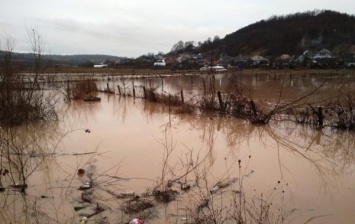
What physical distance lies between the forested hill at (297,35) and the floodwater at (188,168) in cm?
8744

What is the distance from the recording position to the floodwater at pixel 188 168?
527 centimetres

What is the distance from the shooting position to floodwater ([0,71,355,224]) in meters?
5.27

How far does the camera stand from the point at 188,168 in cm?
723

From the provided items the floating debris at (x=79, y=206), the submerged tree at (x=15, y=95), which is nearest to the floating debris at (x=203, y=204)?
the floating debris at (x=79, y=206)

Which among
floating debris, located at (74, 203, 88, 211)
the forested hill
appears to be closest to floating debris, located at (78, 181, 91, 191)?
floating debris, located at (74, 203, 88, 211)

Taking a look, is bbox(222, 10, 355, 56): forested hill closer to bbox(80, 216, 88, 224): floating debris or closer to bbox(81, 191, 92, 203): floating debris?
bbox(81, 191, 92, 203): floating debris

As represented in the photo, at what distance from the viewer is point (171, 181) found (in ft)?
21.0

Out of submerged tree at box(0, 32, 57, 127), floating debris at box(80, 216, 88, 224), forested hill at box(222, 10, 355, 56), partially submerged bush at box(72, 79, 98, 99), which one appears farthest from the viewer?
forested hill at box(222, 10, 355, 56)

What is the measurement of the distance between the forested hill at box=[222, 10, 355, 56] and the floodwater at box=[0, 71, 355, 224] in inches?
3442

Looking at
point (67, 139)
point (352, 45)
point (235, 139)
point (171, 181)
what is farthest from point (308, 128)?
point (352, 45)

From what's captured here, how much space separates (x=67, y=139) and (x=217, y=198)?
19.6ft

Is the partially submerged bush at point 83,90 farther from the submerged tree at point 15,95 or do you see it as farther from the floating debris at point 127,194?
the floating debris at point 127,194

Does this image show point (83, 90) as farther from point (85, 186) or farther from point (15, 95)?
point (85, 186)

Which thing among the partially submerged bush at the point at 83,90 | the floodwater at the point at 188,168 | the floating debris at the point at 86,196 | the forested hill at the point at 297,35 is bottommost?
the floodwater at the point at 188,168
